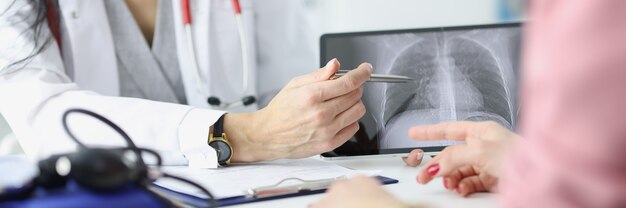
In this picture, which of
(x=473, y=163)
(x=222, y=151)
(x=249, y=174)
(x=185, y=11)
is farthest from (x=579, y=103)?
(x=185, y=11)

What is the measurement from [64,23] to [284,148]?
1.92 ft

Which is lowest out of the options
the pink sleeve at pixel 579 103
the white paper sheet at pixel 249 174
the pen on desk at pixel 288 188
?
the white paper sheet at pixel 249 174

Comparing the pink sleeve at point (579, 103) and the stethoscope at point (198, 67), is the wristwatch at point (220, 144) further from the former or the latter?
the pink sleeve at point (579, 103)

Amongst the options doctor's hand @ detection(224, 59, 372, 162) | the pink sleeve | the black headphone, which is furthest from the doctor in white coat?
the pink sleeve

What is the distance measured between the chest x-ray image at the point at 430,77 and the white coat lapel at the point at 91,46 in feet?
1.65

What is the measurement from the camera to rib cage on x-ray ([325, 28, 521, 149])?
3.96ft

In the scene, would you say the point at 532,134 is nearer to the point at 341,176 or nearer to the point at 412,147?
the point at 341,176

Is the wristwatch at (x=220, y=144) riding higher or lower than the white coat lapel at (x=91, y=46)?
lower

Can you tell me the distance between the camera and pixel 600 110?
1.45 feet

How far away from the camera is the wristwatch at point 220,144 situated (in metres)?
1.17

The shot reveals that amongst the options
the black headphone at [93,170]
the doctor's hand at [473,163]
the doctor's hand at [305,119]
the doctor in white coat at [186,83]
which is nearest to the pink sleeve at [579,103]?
the black headphone at [93,170]

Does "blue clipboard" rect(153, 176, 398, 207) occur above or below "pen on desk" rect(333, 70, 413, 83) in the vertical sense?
below

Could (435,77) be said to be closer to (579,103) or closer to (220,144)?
(220,144)

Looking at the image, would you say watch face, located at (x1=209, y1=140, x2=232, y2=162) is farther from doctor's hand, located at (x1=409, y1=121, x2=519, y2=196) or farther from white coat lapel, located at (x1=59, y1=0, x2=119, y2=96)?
white coat lapel, located at (x1=59, y1=0, x2=119, y2=96)
